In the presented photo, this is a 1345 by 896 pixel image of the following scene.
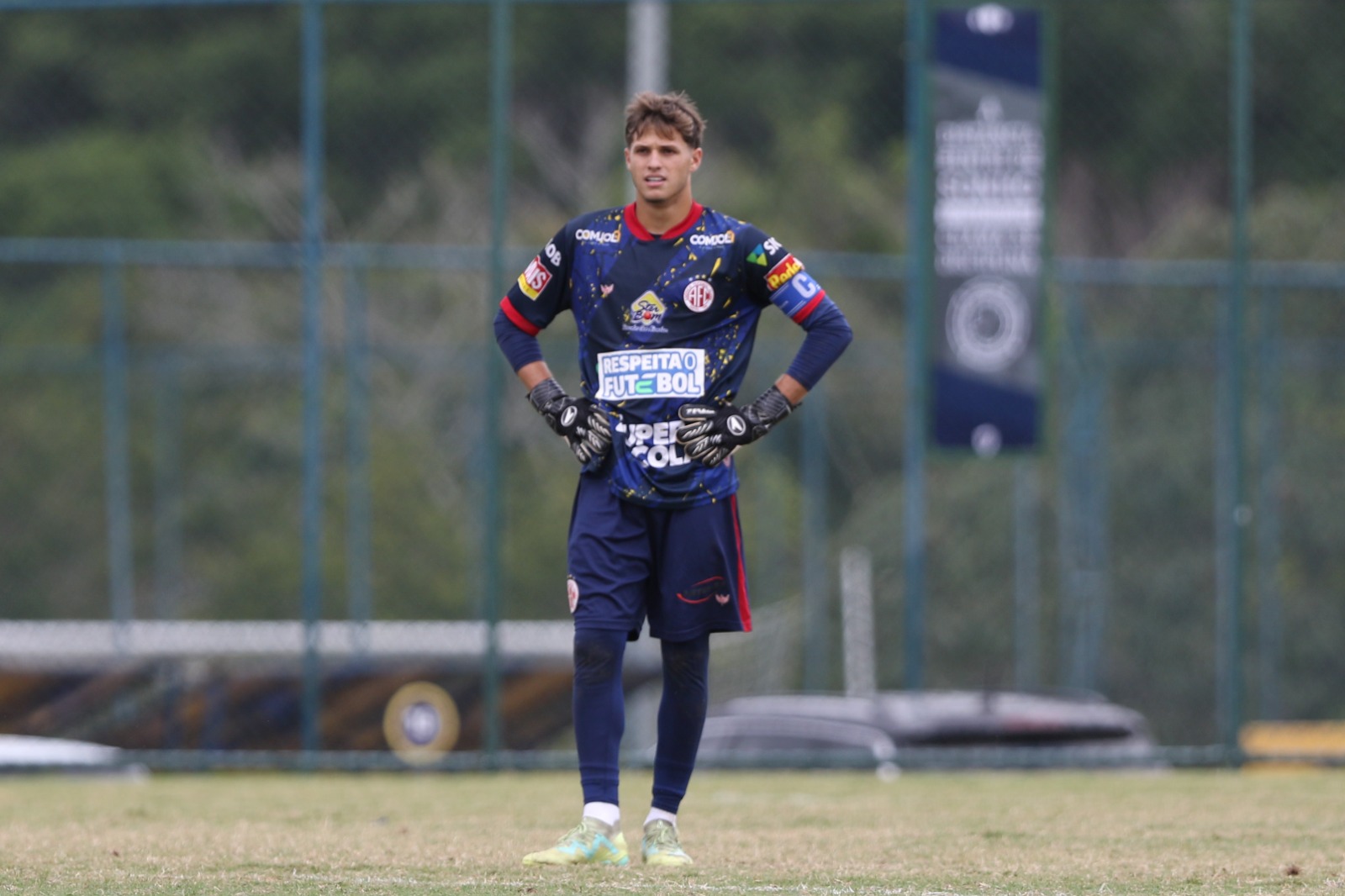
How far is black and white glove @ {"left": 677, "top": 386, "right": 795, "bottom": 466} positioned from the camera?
5.64 m

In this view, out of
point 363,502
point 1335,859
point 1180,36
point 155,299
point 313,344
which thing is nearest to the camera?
point 1335,859

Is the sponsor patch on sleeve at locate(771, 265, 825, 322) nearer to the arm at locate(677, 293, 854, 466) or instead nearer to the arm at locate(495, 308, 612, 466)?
the arm at locate(677, 293, 854, 466)

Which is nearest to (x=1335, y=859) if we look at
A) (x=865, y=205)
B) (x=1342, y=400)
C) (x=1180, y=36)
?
(x=1342, y=400)

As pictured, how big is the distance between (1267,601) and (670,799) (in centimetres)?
965

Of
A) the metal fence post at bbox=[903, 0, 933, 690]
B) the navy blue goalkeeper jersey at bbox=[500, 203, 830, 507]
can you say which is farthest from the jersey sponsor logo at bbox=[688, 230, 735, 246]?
the metal fence post at bbox=[903, 0, 933, 690]

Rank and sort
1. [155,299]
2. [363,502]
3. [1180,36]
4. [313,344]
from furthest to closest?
1. [155,299]
2. [1180,36]
3. [363,502]
4. [313,344]

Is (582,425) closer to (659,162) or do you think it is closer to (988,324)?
(659,162)

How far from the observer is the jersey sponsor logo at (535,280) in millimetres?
5941

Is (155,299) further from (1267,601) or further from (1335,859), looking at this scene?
(1335,859)

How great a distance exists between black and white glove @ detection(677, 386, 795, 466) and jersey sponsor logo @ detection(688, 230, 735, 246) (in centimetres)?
43

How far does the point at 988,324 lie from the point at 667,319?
159 inches

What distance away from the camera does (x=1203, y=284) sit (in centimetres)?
1606

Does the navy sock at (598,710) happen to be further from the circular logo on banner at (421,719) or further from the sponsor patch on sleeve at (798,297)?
the circular logo on banner at (421,719)

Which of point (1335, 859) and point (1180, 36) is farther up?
point (1180, 36)
